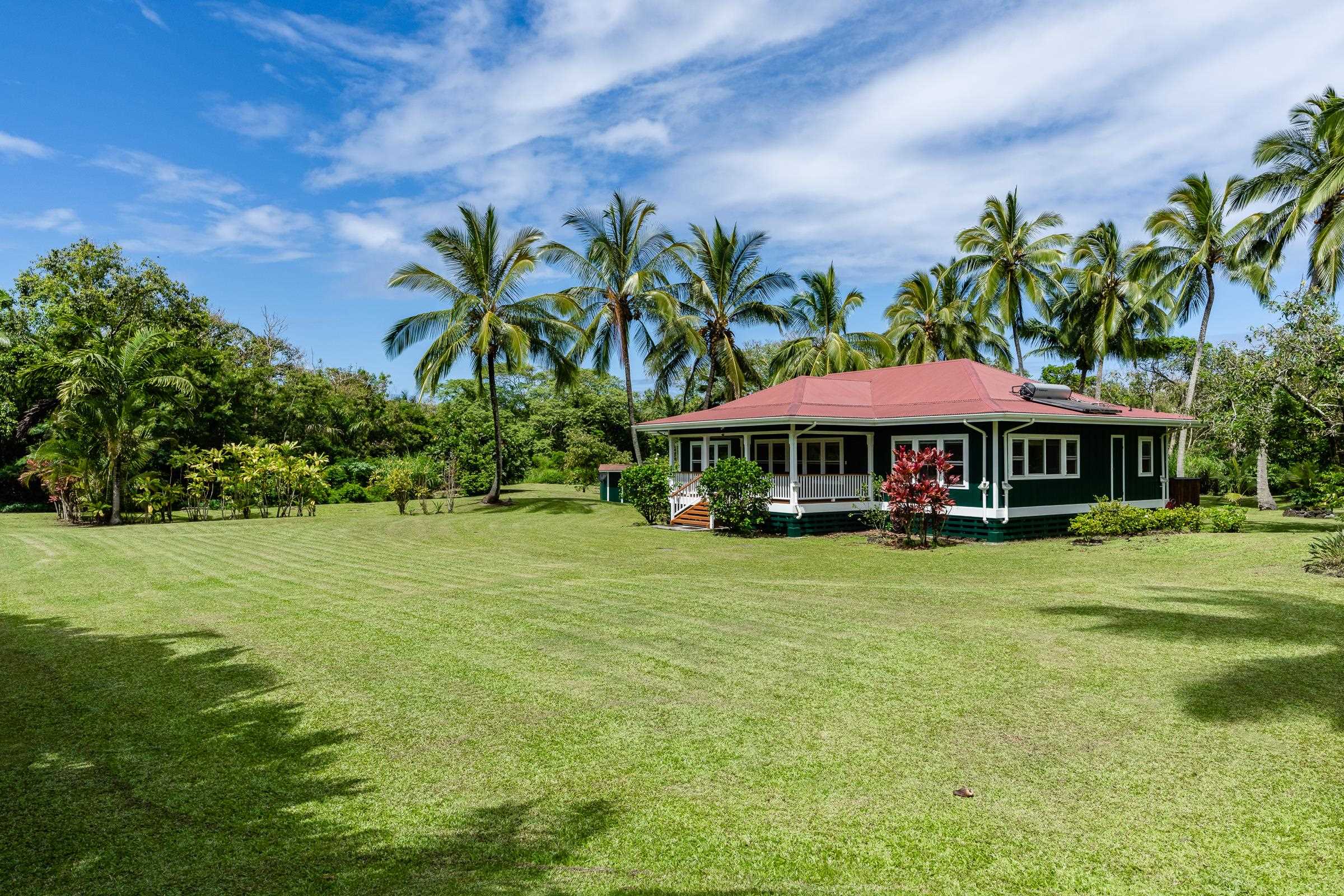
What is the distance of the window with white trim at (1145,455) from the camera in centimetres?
2048

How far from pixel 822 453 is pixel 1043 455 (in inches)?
206

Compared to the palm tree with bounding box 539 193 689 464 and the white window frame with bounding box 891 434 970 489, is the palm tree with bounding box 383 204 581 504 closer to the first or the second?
the palm tree with bounding box 539 193 689 464

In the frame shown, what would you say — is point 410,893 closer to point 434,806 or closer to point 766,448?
point 434,806

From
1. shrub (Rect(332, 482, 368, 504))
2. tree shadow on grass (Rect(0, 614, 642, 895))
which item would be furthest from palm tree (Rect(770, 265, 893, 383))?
tree shadow on grass (Rect(0, 614, 642, 895))

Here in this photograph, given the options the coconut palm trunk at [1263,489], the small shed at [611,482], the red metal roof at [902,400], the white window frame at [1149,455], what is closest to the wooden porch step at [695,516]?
the red metal roof at [902,400]

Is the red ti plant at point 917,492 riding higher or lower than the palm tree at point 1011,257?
lower

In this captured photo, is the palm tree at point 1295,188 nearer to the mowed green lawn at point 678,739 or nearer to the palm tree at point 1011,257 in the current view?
the palm tree at point 1011,257

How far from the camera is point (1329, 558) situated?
1088 centimetres

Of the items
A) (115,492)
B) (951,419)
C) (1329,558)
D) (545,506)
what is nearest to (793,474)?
(951,419)

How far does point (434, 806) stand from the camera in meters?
4.19

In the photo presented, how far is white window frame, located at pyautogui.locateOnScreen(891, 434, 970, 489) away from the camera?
18125 millimetres

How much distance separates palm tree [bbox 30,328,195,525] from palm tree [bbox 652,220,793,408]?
1537 cm

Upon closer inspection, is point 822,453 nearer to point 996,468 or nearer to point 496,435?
point 996,468

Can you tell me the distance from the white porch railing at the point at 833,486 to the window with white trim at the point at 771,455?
154 cm
